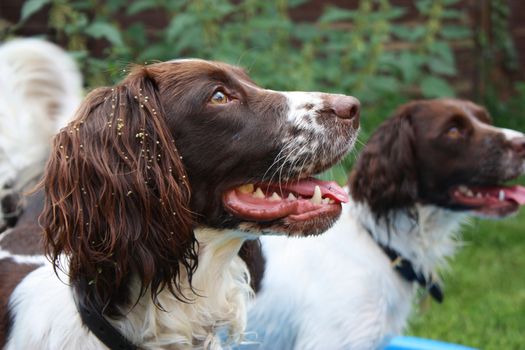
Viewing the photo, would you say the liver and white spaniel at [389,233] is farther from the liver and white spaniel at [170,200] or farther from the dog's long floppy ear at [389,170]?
the liver and white spaniel at [170,200]

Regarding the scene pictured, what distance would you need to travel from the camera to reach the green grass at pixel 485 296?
411 cm

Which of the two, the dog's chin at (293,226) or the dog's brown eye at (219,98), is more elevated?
the dog's brown eye at (219,98)

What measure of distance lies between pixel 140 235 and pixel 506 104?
286 inches

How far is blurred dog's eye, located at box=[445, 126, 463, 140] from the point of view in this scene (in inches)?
134

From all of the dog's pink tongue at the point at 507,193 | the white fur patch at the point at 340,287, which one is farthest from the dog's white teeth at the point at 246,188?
the dog's pink tongue at the point at 507,193

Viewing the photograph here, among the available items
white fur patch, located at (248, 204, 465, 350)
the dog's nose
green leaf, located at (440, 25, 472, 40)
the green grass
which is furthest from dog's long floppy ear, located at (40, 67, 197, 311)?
green leaf, located at (440, 25, 472, 40)

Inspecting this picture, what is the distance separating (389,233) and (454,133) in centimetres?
51

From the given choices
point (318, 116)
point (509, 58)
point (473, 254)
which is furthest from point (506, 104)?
point (318, 116)

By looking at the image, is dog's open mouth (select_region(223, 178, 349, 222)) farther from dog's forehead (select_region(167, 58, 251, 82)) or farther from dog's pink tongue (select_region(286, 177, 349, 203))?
dog's forehead (select_region(167, 58, 251, 82))

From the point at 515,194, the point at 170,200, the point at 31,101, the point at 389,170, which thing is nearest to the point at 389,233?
the point at 389,170

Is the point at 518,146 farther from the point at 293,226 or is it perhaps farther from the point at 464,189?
the point at 293,226

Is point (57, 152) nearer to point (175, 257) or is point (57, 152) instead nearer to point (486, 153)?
point (175, 257)

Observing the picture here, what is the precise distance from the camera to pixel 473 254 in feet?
17.8

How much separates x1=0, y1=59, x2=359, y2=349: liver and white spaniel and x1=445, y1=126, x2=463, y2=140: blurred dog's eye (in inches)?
47.1
